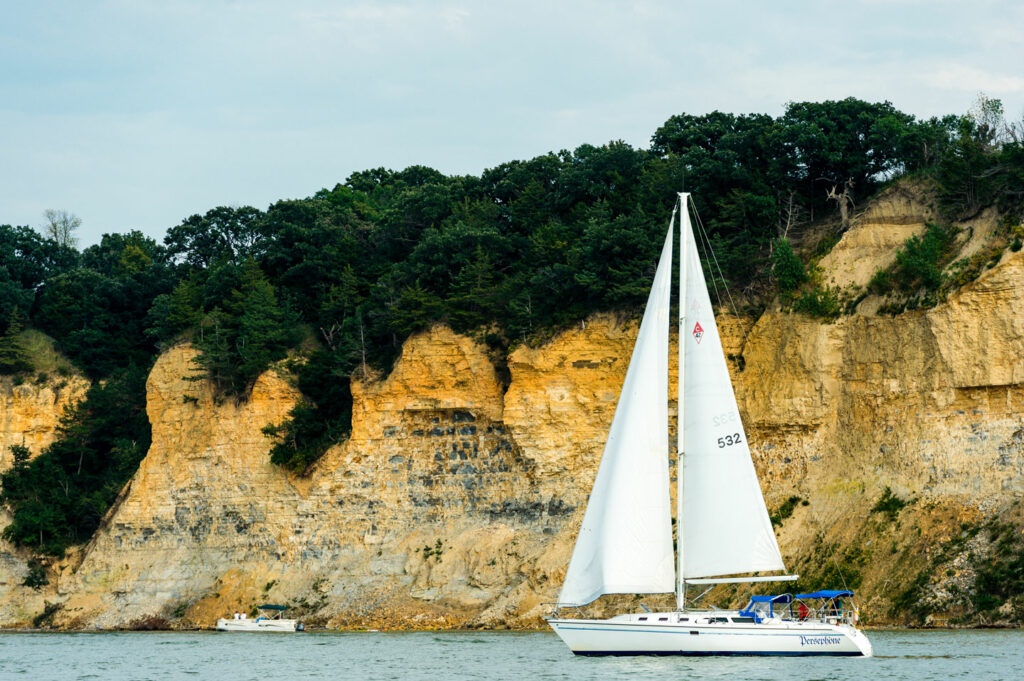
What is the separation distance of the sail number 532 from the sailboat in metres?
0.03

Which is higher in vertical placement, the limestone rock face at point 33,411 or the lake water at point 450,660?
the limestone rock face at point 33,411

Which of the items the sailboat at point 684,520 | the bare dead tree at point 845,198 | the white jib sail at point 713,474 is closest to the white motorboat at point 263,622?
the sailboat at point 684,520

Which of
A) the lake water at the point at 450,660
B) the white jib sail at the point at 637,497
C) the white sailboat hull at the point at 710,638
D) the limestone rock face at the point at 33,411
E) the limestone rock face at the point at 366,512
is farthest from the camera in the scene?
the limestone rock face at the point at 33,411

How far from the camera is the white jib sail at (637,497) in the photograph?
3131 centimetres

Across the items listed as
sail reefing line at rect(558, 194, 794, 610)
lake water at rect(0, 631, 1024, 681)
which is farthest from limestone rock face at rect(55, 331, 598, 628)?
sail reefing line at rect(558, 194, 794, 610)

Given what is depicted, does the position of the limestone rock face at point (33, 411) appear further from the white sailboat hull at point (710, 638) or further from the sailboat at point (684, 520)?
the sailboat at point (684, 520)

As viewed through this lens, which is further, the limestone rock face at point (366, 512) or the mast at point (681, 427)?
the limestone rock face at point (366, 512)

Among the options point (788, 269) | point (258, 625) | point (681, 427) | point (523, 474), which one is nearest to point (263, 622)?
point (258, 625)

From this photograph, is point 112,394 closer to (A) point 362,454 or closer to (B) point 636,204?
(A) point 362,454

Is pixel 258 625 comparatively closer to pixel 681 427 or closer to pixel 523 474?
pixel 523 474

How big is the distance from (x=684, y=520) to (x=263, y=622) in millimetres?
28058

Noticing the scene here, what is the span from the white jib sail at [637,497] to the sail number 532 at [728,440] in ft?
4.39

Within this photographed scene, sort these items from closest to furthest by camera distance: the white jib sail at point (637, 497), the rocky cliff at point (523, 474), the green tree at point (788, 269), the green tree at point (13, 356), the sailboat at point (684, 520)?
the sailboat at point (684, 520)
the white jib sail at point (637, 497)
the rocky cliff at point (523, 474)
the green tree at point (788, 269)
the green tree at point (13, 356)

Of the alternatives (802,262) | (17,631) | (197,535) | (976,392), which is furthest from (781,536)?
(17,631)
